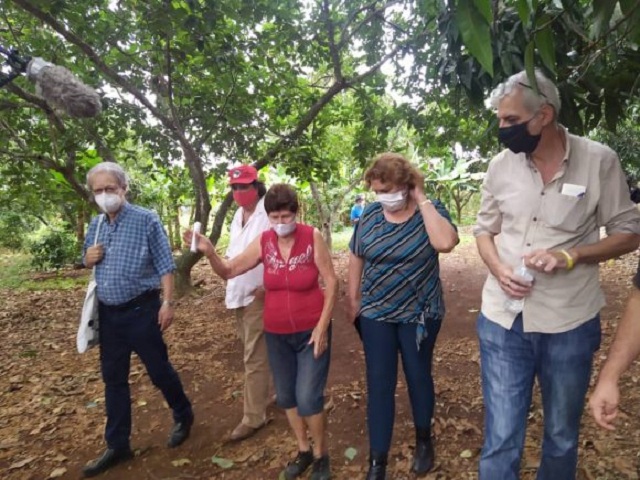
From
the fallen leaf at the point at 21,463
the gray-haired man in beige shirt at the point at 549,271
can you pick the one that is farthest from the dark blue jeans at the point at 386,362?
the fallen leaf at the point at 21,463

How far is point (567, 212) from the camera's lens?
1837 millimetres

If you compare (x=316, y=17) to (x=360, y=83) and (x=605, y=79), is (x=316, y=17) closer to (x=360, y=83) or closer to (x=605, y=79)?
(x=360, y=83)

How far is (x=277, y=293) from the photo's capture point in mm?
2672

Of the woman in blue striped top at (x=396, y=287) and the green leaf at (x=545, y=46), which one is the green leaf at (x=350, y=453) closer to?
the woman in blue striped top at (x=396, y=287)

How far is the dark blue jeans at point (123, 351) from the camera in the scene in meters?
2.91

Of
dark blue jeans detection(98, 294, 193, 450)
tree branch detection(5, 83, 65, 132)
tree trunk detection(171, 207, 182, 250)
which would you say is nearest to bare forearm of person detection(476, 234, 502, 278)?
dark blue jeans detection(98, 294, 193, 450)

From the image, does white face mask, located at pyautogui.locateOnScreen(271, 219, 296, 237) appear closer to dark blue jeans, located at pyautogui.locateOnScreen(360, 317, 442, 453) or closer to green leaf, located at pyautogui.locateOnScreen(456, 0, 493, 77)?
dark blue jeans, located at pyautogui.locateOnScreen(360, 317, 442, 453)

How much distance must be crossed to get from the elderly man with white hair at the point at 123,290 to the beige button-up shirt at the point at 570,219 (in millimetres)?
2120

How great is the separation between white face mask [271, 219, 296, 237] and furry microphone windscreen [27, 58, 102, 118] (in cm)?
126

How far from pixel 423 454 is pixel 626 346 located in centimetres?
159

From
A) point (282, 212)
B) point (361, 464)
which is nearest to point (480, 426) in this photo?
point (361, 464)

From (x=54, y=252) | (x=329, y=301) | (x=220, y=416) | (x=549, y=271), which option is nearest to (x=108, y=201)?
(x=329, y=301)

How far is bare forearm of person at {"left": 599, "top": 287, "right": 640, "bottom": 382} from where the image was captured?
144 cm

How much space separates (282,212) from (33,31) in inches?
204
